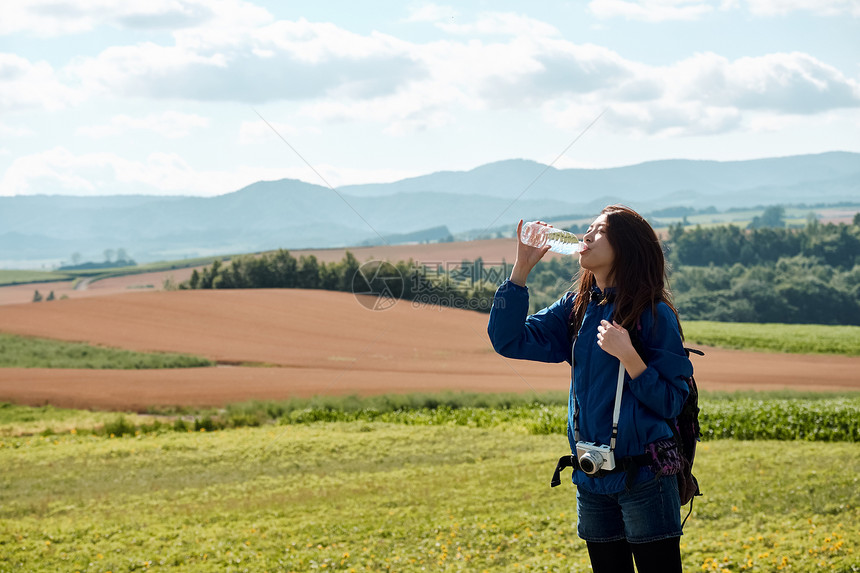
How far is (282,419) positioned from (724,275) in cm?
5439

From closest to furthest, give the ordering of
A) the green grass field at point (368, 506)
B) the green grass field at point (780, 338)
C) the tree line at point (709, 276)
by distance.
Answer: the green grass field at point (368, 506) < the tree line at point (709, 276) < the green grass field at point (780, 338)

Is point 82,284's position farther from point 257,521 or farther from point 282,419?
point 257,521

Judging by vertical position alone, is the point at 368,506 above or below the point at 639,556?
below

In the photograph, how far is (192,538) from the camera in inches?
284

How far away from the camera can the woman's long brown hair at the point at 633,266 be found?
2.59 metres

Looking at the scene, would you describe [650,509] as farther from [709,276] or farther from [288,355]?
[709,276]

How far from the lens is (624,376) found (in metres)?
2.56

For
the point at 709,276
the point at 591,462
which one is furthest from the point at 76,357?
the point at 709,276

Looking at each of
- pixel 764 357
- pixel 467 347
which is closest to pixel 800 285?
pixel 764 357

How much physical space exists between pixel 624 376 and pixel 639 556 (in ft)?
2.08

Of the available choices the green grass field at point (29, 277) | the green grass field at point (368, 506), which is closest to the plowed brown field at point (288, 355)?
the green grass field at point (368, 506)

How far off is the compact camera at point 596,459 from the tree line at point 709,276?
557 inches

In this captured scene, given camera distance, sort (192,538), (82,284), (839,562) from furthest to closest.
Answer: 1. (82,284)
2. (192,538)
3. (839,562)

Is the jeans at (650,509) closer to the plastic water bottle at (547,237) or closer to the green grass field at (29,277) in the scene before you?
the plastic water bottle at (547,237)
